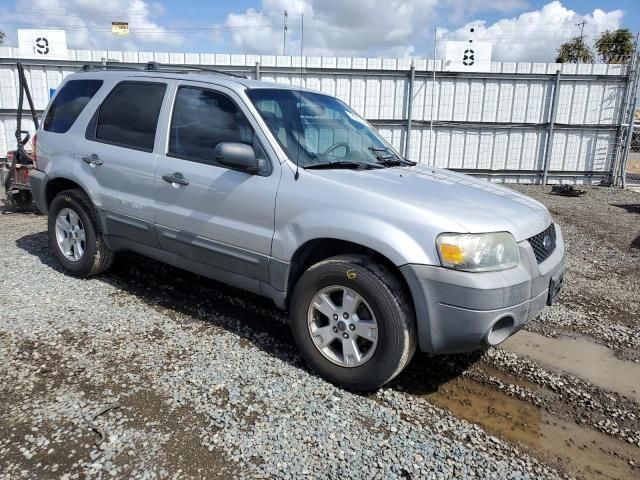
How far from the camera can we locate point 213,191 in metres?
3.63

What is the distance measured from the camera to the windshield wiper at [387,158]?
3.93 meters

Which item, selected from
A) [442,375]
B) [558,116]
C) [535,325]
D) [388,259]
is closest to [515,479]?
[442,375]

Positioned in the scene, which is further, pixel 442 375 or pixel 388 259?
pixel 442 375

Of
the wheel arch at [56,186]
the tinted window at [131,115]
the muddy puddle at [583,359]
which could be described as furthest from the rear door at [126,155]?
the muddy puddle at [583,359]

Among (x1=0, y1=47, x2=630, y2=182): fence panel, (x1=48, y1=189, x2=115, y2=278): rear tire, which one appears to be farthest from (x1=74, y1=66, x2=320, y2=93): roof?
(x1=0, y1=47, x2=630, y2=182): fence panel

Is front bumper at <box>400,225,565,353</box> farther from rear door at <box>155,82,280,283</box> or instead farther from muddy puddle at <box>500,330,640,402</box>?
rear door at <box>155,82,280,283</box>

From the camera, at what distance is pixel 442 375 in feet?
11.6

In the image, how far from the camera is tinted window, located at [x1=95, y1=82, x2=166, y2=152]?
4160 mm

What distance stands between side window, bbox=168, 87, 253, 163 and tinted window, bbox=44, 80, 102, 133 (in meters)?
1.25

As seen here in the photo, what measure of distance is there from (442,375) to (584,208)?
7911mm

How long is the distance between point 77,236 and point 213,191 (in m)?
2.05

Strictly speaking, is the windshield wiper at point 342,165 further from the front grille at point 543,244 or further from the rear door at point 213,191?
the front grille at point 543,244

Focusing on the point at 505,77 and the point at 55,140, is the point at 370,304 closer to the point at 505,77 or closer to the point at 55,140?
the point at 55,140

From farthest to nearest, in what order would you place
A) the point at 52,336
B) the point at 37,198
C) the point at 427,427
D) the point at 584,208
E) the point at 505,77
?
the point at 505,77, the point at 584,208, the point at 37,198, the point at 52,336, the point at 427,427
